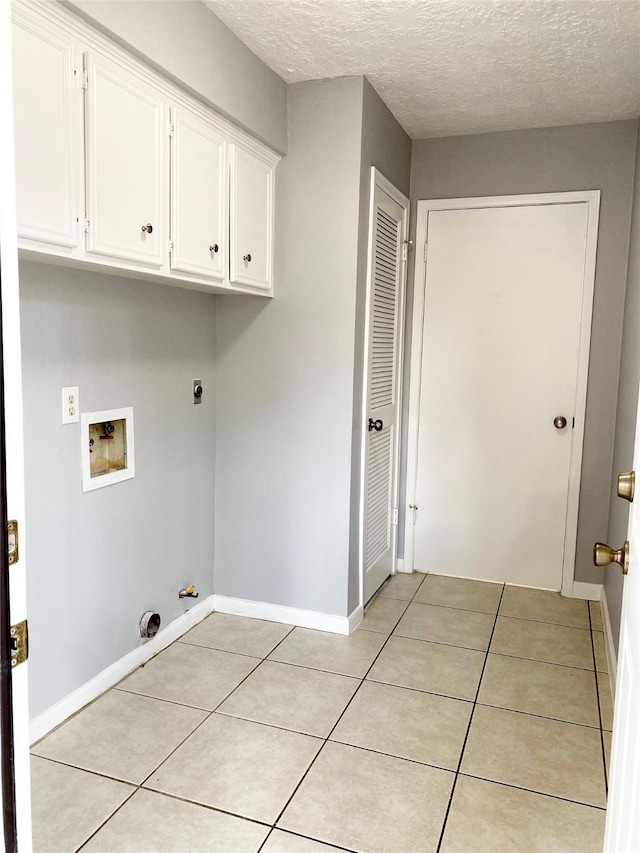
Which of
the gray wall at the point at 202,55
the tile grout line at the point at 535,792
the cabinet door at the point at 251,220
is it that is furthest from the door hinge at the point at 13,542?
the cabinet door at the point at 251,220

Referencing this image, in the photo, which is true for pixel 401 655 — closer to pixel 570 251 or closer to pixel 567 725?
pixel 567 725

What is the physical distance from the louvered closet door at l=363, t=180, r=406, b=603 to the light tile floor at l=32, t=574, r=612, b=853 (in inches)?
19.6

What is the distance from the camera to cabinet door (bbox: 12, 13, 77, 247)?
1.55 m

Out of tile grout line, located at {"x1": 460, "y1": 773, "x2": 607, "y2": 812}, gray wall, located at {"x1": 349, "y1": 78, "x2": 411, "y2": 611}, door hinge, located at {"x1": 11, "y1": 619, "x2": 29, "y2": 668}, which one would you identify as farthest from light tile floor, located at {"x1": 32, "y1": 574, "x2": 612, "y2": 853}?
door hinge, located at {"x1": 11, "y1": 619, "x2": 29, "y2": 668}

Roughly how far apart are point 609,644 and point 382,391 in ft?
5.07

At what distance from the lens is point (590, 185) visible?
10.6 feet

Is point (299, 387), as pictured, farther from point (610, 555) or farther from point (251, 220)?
point (610, 555)

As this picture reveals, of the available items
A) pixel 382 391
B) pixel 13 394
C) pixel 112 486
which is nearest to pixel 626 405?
pixel 382 391

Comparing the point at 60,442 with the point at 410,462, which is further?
the point at 410,462

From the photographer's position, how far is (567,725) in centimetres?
227

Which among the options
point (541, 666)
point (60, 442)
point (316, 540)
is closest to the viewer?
point (60, 442)

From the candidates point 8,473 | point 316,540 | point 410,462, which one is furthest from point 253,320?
point 8,473

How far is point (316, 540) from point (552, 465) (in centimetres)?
138

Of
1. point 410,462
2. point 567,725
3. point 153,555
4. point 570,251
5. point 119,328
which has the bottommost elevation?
point 567,725
